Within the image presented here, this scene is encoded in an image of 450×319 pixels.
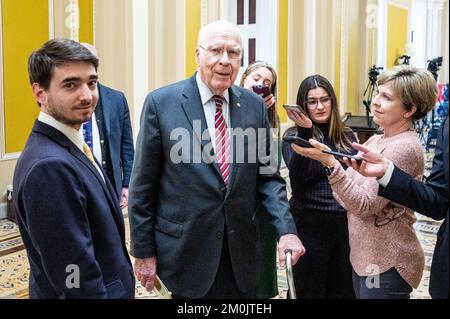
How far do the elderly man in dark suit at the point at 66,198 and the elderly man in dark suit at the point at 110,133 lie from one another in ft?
5.43

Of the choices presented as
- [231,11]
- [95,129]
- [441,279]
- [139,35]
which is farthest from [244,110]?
[231,11]

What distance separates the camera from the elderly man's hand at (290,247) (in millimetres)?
2018

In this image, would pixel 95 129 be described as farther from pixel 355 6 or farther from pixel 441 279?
pixel 355 6

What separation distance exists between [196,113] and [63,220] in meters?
0.80

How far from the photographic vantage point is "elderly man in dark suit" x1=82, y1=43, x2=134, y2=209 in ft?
10.8

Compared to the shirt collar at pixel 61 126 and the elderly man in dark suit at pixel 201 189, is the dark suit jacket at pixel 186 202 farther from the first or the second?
the shirt collar at pixel 61 126

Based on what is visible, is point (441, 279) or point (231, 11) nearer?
point (441, 279)

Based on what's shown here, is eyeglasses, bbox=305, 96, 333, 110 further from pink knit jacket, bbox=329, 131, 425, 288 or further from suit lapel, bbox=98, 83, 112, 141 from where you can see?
suit lapel, bbox=98, 83, 112, 141

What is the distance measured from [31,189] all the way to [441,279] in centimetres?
121

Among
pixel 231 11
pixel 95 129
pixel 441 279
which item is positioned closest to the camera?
pixel 441 279

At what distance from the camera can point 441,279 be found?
1581mm

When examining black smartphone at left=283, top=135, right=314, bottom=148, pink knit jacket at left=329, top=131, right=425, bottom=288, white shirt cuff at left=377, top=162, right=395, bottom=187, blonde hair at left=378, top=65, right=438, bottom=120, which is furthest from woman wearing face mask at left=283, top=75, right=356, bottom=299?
white shirt cuff at left=377, top=162, right=395, bottom=187

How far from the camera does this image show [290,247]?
6.71 feet

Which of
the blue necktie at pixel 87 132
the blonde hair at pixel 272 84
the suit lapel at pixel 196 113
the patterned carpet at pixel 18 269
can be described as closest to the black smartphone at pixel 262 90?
the blonde hair at pixel 272 84
